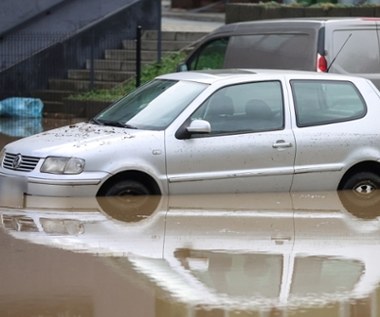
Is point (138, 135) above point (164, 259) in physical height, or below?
above

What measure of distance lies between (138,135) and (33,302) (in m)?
3.56

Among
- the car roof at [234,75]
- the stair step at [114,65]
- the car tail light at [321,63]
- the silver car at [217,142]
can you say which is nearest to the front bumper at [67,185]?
the silver car at [217,142]

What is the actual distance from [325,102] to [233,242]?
2890 mm

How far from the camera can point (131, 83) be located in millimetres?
20656

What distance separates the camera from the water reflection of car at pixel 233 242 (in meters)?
7.86

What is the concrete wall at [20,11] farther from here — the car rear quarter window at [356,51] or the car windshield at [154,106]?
the car windshield at [154,106]

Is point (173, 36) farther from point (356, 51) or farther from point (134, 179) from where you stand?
point (134, 179)

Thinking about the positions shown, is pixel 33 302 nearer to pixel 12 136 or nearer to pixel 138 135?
pixel 138 135

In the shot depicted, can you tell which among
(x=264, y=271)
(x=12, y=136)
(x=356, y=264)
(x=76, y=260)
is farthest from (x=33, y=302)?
(x=12, y=136)

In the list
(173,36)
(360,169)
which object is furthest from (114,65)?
(360,169)

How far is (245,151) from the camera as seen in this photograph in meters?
11.0

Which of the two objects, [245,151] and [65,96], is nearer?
[245,151]

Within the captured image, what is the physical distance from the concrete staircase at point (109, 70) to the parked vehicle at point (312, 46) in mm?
5611

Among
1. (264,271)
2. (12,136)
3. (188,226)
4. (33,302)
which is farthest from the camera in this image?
(12,136)
